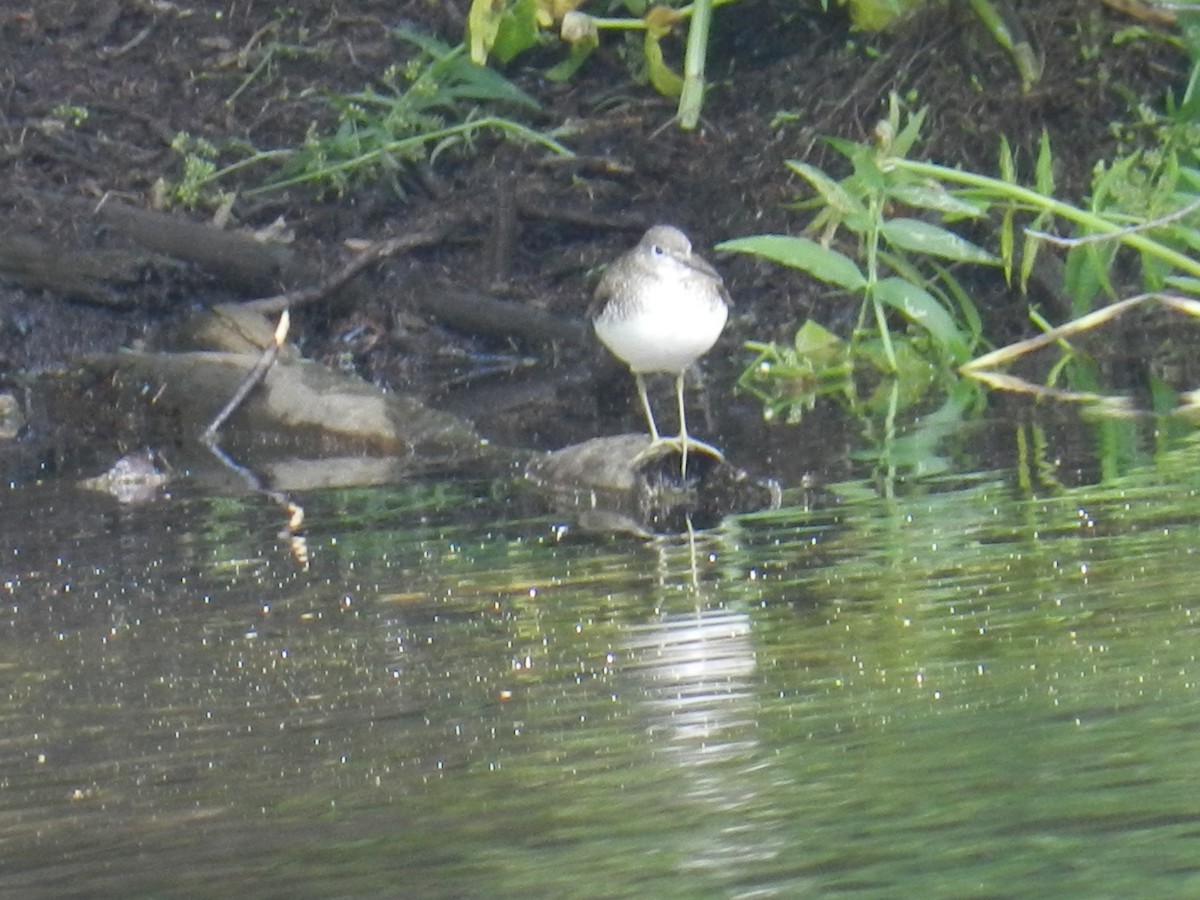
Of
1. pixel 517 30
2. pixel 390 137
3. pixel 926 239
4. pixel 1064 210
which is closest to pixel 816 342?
pixel 926 239

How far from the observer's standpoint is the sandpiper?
730cm

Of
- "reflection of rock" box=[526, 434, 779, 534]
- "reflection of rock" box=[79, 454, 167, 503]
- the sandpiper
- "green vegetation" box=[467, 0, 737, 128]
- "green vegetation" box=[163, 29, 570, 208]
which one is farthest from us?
"green vegetation" box=[163, 29, 570, 208]

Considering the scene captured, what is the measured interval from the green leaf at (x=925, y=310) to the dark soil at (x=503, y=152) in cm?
146

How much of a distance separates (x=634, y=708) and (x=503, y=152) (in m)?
8.69

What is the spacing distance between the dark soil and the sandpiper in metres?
1.80

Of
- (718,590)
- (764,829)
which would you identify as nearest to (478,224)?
(718,590)

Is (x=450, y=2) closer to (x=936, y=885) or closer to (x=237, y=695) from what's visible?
(x=237, y=695)

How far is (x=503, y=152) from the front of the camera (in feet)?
39.3

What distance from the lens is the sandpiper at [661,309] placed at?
7.30 meters

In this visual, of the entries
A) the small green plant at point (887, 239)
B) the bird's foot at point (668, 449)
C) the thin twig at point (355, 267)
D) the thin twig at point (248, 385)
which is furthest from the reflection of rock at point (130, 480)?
the thin twig at point (355, 267)

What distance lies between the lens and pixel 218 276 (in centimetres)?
1091

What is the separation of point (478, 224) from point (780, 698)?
830 centimetres

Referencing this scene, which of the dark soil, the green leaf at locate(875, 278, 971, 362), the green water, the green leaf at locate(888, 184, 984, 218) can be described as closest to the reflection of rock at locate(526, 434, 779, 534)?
the green water

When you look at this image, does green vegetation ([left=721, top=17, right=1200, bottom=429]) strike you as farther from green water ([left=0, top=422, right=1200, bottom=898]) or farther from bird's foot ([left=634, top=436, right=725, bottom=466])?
green water ([left=0, top=422, right=1200, bottom=898])
